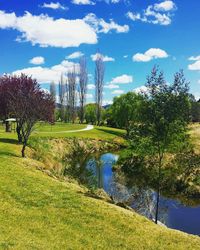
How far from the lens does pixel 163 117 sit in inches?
1011

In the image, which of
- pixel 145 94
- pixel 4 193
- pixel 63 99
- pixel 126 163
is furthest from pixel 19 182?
pixel 63 99

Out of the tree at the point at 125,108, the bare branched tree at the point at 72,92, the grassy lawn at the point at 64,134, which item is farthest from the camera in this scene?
the bare branched tree at the point at 72,92

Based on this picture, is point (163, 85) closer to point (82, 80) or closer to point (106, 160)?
point (106, 160)

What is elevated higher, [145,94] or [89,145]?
[145,94]

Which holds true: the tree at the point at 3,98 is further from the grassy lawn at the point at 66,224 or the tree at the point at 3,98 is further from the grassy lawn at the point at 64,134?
the grassy lawn at the point at 66,224

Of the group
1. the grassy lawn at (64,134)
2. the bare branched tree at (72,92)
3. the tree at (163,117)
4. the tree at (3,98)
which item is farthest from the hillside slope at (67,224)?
the bare branched tree at (72,92)

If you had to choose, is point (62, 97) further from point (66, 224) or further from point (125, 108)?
point (66, 224)

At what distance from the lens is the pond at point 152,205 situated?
28.0 meters

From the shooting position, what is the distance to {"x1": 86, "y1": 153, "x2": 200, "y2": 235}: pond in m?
28.0

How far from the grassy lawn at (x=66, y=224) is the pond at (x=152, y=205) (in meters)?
7.99

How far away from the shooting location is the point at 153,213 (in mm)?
29359

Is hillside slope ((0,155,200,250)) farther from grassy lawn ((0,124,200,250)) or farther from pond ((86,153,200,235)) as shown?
pond ((86,153,200,235))

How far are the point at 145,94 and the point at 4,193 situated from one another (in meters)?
12.3

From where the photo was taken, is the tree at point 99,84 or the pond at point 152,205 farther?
the tree at point 99,84
